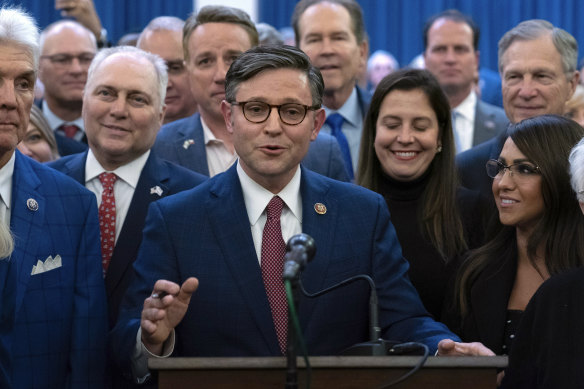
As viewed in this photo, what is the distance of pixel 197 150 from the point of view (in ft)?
13.5

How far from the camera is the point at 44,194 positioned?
3.04 meters

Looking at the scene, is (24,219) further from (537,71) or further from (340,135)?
(537,71)

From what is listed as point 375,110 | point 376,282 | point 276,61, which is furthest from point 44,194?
point 375,110

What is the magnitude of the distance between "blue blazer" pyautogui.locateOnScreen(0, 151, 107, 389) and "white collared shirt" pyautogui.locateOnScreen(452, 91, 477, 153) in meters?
2.81

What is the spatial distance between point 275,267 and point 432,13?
7661 millimetres

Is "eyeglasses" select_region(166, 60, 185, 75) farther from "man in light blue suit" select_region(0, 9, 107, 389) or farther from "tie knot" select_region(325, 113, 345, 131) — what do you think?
"man in light blue suit" select_region(0, 9, 107, 389)

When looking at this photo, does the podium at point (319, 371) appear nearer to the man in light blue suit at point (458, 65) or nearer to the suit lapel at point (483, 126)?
the suit lapel at point (483, 126)

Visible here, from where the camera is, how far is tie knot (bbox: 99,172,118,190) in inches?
145

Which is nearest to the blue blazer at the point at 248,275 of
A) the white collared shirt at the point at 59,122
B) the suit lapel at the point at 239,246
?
the suit lapel at the point at 239,246

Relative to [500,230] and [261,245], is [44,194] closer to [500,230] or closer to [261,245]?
[261,245]

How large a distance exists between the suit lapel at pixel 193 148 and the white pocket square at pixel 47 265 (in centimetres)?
115

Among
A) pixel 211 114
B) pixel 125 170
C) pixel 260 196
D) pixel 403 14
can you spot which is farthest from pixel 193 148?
pixel 403 14

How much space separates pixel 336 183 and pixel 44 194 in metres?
0.92

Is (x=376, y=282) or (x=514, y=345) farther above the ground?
(x=376, y=282)
